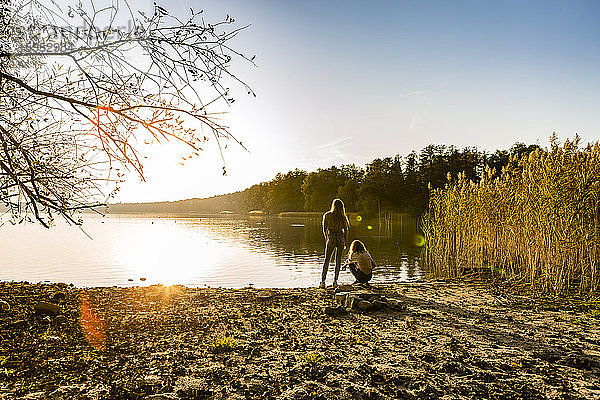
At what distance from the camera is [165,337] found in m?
6.29

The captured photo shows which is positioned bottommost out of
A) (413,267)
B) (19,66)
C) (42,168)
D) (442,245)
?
(413,267)

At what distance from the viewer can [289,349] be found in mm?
5727

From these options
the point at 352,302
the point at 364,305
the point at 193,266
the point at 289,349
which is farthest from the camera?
the point at 193,266

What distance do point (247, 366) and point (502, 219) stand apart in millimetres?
12458

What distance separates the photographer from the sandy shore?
4.42m

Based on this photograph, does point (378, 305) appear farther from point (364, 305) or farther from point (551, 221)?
point (551, 221)

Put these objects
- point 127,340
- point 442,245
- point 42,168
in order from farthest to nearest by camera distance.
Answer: point 442,245
point 127,340
point 42,168

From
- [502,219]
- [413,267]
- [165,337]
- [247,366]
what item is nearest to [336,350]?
[247,366]

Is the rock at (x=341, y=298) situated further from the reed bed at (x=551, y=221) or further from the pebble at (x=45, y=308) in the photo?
the reed bed at (x=551, y=221)

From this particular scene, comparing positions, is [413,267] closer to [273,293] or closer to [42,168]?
[273,293]

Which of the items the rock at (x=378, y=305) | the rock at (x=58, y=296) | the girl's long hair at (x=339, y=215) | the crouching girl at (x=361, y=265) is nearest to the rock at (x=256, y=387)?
the rock at (x=378, y=305)

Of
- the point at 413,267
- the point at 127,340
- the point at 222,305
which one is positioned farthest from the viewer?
the point at 413,267

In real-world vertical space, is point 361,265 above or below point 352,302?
above

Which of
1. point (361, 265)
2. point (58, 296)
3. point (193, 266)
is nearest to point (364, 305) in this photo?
point (361, 265)
